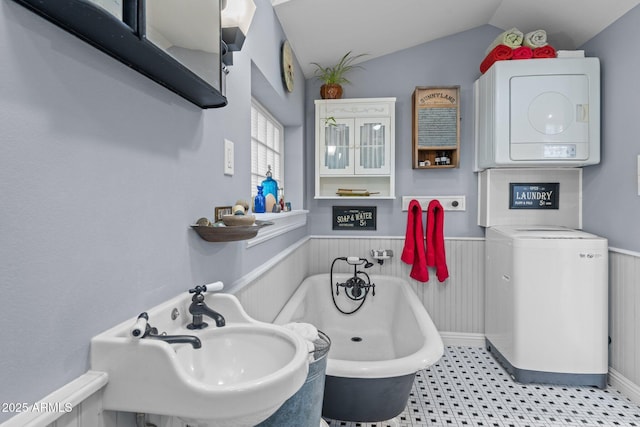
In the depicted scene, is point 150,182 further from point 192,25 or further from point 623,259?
point 623,259

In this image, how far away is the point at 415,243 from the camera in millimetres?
3008

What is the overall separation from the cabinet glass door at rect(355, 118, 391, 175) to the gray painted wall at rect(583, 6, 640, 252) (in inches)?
59.7

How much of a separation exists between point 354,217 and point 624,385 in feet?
7.16

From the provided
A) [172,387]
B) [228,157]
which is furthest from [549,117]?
[172,387]

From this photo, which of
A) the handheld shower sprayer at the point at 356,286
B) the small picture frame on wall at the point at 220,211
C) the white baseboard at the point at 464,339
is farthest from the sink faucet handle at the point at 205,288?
the white baseboard at the point at 464,339

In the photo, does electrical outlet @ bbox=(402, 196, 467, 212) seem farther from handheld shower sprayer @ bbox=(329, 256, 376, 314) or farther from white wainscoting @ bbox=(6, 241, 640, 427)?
handheld shower sprayer @ bbox=(329, 256, 376, 314)

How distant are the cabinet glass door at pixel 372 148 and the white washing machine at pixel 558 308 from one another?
1.13 metres

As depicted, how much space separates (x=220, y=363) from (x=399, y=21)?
2641 millimetres

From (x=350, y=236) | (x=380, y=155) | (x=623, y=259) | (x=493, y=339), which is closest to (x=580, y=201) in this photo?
(x=623, y=259)

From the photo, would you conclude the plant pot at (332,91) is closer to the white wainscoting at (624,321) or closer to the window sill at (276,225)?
the window sill at (276,225)

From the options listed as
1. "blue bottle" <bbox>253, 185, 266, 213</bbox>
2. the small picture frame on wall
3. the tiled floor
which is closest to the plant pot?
"blue bottle" <bbox>253, 185, 266, 213</bbox>

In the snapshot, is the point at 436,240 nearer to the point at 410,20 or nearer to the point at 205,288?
the point at 410,20

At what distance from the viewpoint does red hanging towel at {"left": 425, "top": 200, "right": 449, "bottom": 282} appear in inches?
116

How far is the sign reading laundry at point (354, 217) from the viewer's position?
3.20 metres
